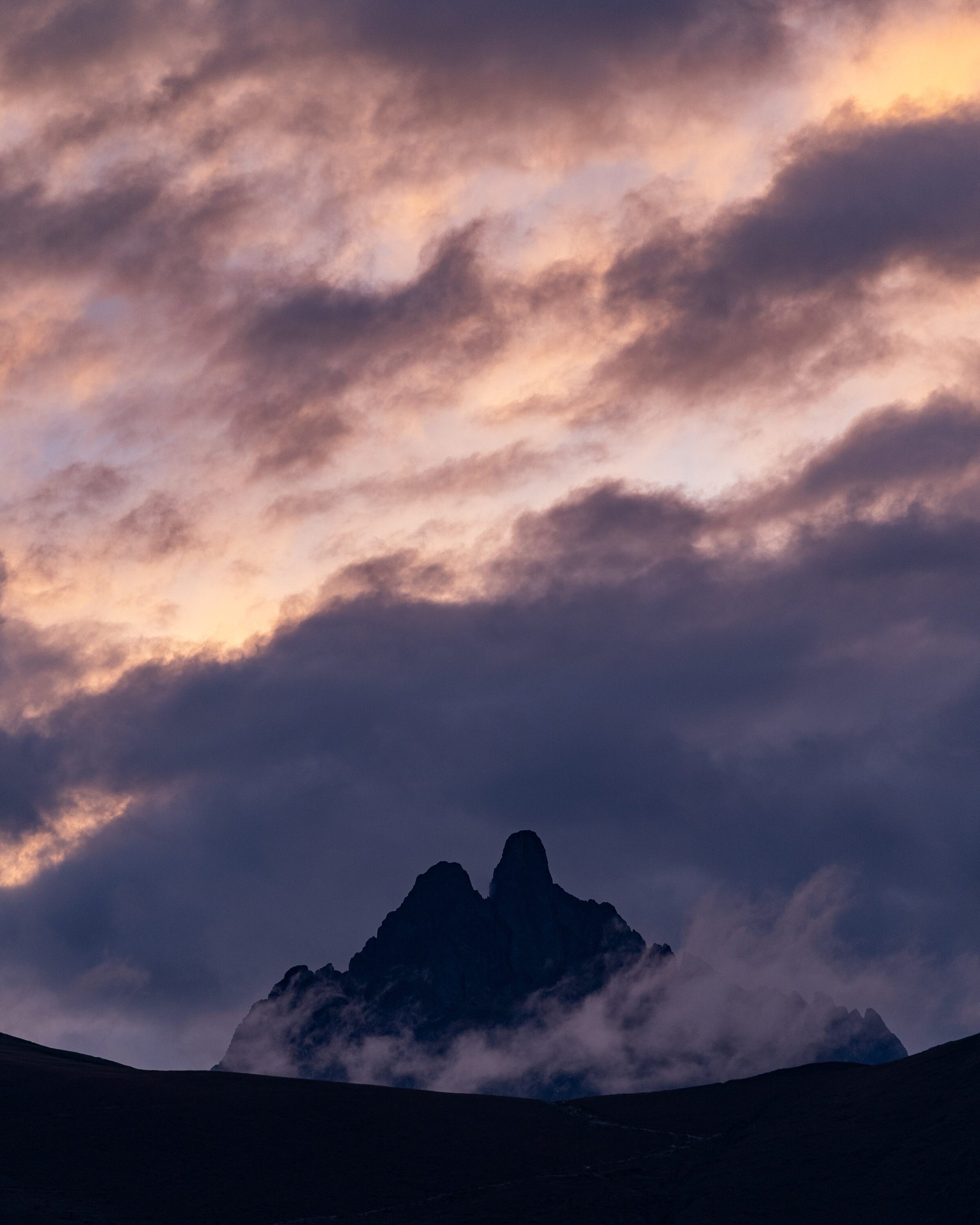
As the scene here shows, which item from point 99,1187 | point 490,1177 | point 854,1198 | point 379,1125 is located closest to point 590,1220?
point 490,1177

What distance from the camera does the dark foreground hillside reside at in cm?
8706

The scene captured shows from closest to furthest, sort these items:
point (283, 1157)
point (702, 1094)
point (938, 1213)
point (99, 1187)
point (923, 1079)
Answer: point (938, 1213) → point (99, 1187) → point (283, 1157) → point (923, 1079) → point (702, 1094)

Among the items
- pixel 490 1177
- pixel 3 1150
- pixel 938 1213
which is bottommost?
pixel 938 1213

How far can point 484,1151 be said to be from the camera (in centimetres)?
9988

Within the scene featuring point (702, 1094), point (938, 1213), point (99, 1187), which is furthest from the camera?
point (702, 1094)

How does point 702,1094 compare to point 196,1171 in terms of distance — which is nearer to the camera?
point 196,1171

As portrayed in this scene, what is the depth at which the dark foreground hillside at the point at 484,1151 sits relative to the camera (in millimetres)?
87062

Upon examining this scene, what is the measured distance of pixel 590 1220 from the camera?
285 ft

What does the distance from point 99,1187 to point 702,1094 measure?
51.0m

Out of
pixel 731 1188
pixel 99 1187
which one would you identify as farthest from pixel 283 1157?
pixel 731 1188

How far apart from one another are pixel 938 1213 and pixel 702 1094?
118ft

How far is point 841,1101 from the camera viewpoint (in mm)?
105250

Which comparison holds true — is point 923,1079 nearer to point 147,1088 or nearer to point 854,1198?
point 854,1198

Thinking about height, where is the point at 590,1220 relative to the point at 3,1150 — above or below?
below
